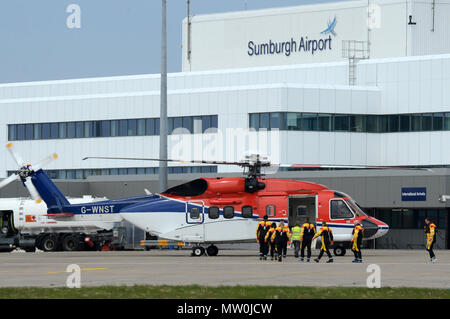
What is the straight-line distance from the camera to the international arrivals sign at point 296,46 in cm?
7475

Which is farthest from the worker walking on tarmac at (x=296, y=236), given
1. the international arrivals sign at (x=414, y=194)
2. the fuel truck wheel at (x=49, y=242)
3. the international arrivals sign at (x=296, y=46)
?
the international arrivals sign at (x=296, y=46)

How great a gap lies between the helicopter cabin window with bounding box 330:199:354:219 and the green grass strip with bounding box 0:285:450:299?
63.9 feet

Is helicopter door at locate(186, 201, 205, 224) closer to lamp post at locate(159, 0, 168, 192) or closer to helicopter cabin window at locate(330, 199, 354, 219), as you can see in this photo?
helicopter cabin window at locate(330, 199, 354, 219)

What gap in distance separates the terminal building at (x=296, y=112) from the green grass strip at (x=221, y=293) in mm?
38095

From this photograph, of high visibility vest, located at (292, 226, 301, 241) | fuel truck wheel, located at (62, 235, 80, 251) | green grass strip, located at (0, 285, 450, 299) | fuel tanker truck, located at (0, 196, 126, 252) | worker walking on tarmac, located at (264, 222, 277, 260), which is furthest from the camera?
fuel truck wheel, located at (62, 235, 80, 251)

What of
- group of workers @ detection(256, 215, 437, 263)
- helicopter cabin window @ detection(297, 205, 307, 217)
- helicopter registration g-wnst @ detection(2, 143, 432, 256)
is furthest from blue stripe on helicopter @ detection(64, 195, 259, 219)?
group of workers @ detection(256, 215, 437, 263)

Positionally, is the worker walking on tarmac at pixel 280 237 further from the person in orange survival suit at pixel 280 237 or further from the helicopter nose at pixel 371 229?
the helicopter nose at pixel 371 229

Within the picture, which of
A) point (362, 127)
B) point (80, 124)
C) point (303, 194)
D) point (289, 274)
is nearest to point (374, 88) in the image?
point (362, 127)

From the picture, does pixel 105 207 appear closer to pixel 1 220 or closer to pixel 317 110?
pixel 1 220

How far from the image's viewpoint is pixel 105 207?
1686 inches

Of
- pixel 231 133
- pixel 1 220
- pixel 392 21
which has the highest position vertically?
pixel 392 21

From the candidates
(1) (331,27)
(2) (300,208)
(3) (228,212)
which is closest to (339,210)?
(2) (300,208)

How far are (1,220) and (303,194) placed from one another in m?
20.5

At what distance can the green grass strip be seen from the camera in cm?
1967
